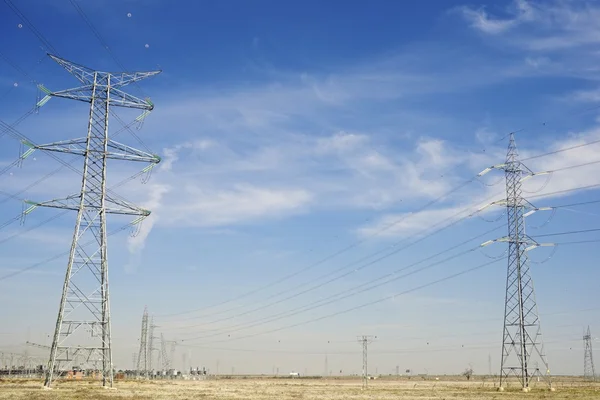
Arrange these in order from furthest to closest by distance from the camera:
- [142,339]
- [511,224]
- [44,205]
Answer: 1. [142,339]
2. [511,224]
3. [44,205]

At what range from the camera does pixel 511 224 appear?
3211 inches

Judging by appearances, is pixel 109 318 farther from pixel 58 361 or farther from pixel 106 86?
pixel 106 86

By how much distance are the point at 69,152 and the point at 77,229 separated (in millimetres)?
7980

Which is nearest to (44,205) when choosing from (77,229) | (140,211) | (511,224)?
(77,229)


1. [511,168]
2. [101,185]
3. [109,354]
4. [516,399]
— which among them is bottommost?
[516,399]

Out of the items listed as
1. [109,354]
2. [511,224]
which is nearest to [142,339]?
[109,354]

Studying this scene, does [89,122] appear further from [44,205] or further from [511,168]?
[511,168]

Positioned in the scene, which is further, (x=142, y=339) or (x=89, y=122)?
(x=142, y=339)

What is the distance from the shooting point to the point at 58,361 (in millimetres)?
61312

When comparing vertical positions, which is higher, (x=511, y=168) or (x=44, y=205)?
(x=511, y=168)

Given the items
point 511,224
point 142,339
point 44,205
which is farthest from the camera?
point 142,339

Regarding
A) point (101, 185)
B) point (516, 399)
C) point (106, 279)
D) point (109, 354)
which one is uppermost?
point (101, 185)

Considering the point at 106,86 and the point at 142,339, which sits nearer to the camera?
the point at 106,86

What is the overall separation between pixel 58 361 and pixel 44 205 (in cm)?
1583
